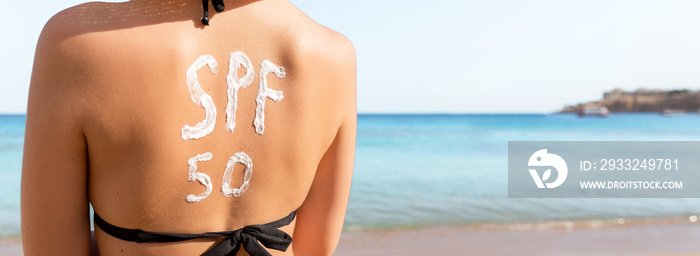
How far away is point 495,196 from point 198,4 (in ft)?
26.0

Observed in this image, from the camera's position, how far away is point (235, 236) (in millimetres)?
828

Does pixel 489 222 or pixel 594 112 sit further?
pixel 594 112

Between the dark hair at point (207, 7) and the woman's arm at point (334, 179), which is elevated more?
the dark hair at point (207, 7)

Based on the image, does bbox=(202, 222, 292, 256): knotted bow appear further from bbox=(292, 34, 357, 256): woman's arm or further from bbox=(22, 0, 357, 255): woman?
bbox=(292, 34, 357, 256): woman's arm

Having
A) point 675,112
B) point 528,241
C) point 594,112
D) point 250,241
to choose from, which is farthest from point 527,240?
point 675,112

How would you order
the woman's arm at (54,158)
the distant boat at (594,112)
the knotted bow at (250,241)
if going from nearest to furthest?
the woman's arm at (54,158)
the knotted bow at (250,241)
the distant boat at (594,112)

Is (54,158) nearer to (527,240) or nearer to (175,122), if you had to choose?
(175,122)

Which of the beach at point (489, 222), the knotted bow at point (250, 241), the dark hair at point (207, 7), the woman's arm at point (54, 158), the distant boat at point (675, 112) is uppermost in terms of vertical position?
the dark hair at point (207, 7)

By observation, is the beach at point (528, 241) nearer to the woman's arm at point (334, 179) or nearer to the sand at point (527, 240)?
the sand at point (527, 240)

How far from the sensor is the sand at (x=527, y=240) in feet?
16.7

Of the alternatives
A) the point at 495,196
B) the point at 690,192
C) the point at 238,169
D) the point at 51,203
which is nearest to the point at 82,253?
the point at 51,203

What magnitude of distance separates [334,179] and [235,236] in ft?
0.79

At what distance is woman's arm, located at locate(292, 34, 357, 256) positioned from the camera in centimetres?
89

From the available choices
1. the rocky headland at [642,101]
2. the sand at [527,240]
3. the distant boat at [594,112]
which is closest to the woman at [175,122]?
the sand at [527,240]
